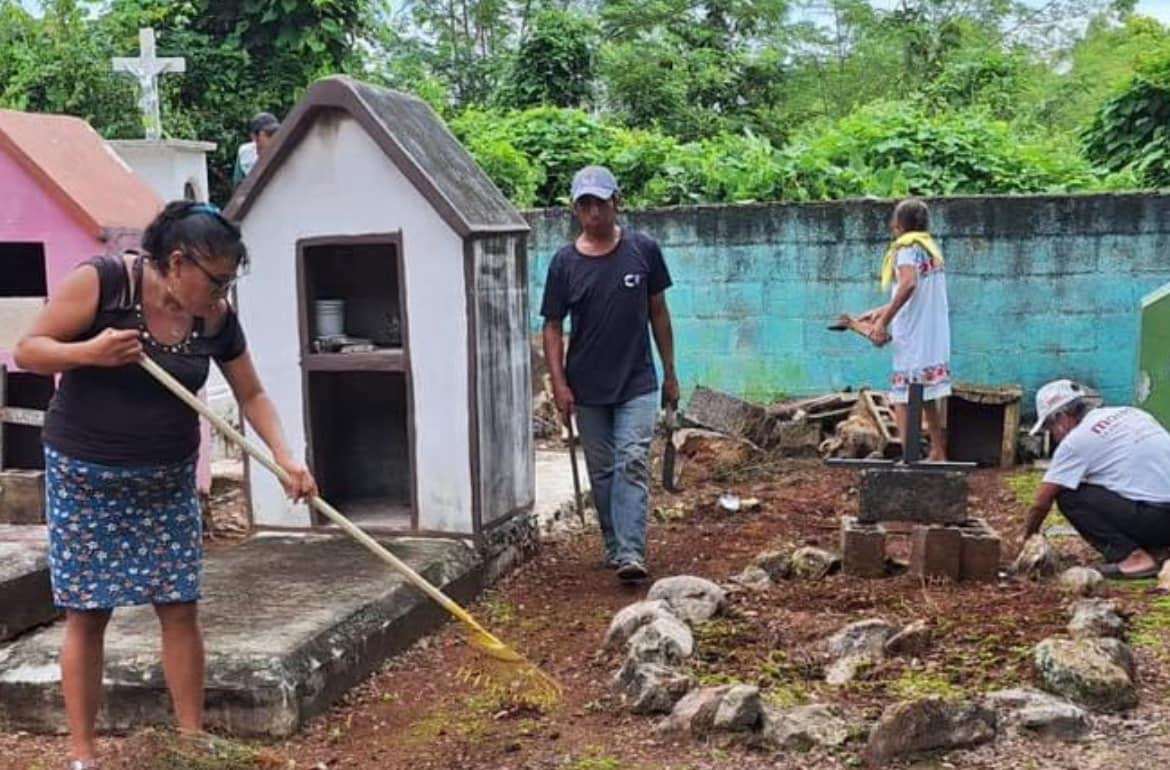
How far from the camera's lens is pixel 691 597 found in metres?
4.74

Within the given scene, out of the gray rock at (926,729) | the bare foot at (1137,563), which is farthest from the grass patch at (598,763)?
the bare foot at (1137,563)

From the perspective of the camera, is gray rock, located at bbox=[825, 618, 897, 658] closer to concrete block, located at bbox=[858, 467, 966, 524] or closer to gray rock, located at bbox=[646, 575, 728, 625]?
gray rock, located at bbox=[646, 575, 728, 625]

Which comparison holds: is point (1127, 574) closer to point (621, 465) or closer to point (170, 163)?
point (621, 465)

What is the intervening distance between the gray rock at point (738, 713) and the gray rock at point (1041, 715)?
2.14 ft

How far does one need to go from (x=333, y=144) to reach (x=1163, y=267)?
572 centimetres

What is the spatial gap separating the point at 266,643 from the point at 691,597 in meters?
1.58

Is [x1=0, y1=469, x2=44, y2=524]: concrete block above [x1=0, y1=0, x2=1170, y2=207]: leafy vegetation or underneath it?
underneath

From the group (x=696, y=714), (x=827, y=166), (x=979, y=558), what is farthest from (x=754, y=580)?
(x=827, y=166)

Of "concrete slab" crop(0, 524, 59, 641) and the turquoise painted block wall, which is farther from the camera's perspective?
the turquoise painted block wall

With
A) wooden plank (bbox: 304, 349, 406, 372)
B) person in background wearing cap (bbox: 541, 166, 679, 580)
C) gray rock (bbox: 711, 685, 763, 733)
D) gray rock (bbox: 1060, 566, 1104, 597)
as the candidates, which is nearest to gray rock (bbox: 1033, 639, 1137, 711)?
gray rock (bbox: 711, 685, 763, 733)

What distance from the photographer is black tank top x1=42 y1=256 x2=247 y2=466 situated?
3275 mm

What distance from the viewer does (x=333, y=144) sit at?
5.47m

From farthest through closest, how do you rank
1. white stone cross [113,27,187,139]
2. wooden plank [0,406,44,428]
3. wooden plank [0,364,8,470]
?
white stone cross [113,27,187,139]
wooden plank [0,364,8,470]
wooden plank [0,406,44,428]

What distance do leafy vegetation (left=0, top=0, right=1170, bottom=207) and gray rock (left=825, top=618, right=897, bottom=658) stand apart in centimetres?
623
